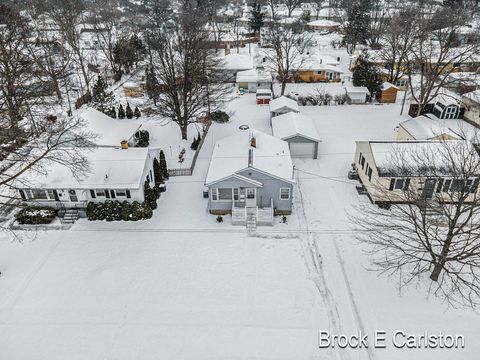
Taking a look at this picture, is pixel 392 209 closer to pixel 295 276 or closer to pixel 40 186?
pixel 295 276

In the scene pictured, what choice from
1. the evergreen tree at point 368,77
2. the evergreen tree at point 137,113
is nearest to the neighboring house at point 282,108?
the evergreen tree at point 368,77

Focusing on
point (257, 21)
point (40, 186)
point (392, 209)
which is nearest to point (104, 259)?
point (40, 186)

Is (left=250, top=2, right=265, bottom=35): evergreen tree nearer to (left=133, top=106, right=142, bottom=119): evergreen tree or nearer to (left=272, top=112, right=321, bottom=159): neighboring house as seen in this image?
(left=133, top=106, right=142, bottom=119): evergreen tree

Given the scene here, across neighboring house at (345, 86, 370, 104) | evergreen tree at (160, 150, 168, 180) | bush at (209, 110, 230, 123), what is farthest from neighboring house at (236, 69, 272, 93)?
evergreen tree at (160, 150, 168, 180)

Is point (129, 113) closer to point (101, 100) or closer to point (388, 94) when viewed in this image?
point (101, 100)

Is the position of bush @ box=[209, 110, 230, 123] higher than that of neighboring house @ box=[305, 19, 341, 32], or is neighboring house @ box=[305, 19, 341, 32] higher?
neighboring house @ box=[305, 19, 341, 32]

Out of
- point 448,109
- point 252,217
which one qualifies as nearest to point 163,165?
point 252,217

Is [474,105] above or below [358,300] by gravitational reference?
above
